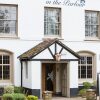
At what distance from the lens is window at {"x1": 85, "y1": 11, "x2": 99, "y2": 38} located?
31203 millimetres

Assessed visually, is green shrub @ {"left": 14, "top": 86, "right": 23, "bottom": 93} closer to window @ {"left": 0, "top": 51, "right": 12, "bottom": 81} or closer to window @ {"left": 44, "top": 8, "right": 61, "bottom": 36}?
window @ {"left": 0, "top": 51, "right": 12, "bottom": 81}

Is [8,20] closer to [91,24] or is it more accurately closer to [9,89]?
[9,89]

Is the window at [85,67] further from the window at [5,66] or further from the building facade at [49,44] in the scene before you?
the window at [5,66]

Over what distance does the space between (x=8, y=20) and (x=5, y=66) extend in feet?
10.4

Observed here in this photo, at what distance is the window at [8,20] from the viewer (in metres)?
28.3

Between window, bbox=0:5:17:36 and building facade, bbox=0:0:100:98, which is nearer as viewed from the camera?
building facade, bbox=0:0:100:98

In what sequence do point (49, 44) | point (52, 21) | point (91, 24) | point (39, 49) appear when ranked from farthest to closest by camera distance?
1. point (91, 24)
2. point (52, 21)
3. point (49, 44)
4. point (39, 49)

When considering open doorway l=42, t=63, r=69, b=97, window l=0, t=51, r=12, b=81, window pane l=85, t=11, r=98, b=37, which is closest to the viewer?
window l=0, t=51, r=12, b=81

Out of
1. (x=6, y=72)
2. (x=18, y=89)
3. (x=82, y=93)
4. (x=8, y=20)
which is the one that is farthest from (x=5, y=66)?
(x=82, y=93)

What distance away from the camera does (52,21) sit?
29906 mm

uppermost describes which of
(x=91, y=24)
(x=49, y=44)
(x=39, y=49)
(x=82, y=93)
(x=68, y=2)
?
(x=68, y=2)

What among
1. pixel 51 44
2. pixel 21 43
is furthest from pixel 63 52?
pixel 21 43

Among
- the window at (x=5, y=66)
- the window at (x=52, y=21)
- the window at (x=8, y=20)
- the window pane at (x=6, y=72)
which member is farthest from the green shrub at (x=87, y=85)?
the window at (x=8, y=20)

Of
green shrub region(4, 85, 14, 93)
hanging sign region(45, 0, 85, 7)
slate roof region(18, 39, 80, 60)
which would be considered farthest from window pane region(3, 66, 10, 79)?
hanging sign region(45, 0, 85, 7)
